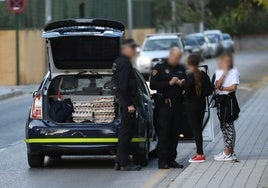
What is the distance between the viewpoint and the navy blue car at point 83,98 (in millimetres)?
10875

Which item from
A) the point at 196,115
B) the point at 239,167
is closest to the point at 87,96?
the point at 196,115

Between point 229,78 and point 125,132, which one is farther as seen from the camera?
point 229,78

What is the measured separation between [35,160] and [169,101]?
87.1 inches

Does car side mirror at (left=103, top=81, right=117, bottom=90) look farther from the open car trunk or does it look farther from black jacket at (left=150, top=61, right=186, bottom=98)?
black jacket at (left=150, top=61, right=186, bottom=98)

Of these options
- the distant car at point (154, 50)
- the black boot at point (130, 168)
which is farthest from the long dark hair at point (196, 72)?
the distant car at point (154, 50)

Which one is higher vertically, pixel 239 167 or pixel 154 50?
pixel 239 167

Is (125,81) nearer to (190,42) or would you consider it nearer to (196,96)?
(196,96)

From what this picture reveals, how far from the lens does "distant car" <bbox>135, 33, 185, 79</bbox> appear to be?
33.0m

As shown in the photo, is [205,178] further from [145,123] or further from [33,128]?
[33,128]

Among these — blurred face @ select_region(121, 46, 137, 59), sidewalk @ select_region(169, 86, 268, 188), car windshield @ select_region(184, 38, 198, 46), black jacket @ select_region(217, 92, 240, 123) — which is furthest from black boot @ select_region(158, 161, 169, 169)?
car windshield @ select_region(184, 38, 198, 46)

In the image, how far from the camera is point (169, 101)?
11.0 meters

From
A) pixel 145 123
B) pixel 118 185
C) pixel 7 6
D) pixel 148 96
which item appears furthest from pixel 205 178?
pixel 7 6

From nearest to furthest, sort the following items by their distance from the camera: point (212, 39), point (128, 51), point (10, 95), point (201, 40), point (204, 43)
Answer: point (128, 51) < point (10, 95) < point (204, 43) < point (201, 40) < point (212, 39)

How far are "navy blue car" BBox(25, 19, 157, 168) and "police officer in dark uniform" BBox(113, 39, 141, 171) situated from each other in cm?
18
